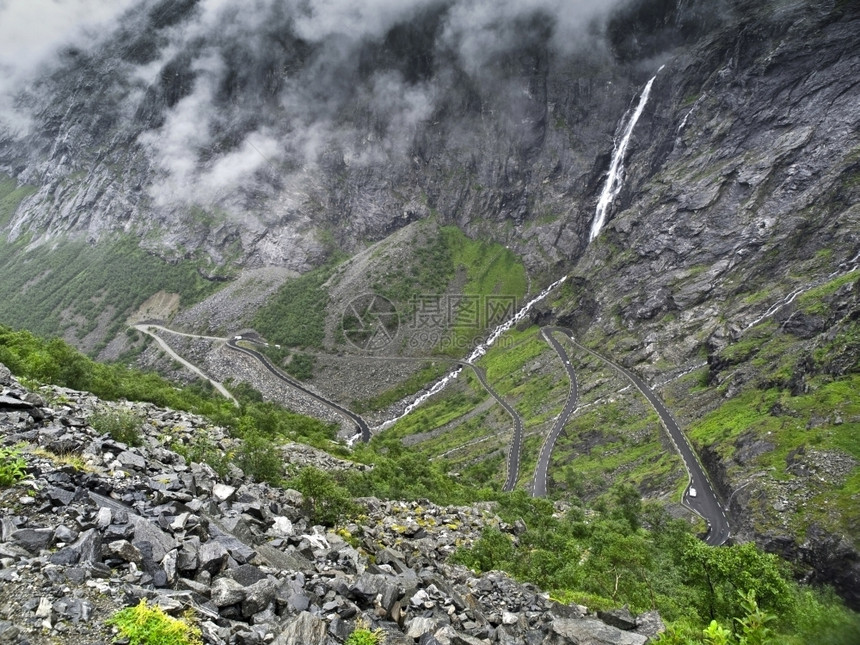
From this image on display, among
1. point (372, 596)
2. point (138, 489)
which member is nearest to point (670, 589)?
point (372, 596)

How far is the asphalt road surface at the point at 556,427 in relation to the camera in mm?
86688

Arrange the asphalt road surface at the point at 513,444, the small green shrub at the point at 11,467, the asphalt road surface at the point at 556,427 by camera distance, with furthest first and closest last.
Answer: the asphalt road surface at the point at 513,444 < the asphalt road surface at the point at 556,427 < the small green shrub at the point at 11,467

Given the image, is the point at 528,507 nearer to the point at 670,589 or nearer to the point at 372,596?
the point at 670,589

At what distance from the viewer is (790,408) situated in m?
72.9

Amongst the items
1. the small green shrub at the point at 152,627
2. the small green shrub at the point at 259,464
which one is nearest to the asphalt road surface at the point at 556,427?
the small green shrub at the point at 259,464

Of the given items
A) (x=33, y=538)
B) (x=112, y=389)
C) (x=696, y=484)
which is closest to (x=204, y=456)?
(x=33, y=538)

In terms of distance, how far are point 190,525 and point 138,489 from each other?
2979mm

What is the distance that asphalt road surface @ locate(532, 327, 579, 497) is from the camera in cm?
8669

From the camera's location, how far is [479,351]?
169500 mm

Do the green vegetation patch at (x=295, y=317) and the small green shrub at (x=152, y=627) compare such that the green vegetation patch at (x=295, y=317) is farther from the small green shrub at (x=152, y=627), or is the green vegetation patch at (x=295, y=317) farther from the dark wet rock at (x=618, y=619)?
the small green shrub at (x=152, y=627)

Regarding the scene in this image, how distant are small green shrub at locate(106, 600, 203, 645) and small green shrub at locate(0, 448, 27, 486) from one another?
614 cm

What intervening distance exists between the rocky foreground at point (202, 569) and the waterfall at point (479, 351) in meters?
117

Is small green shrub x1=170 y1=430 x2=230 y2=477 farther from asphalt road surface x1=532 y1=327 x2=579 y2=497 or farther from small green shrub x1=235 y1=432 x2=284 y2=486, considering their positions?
asphalt road surface x1=532 y1=327 x2=579 y2=497

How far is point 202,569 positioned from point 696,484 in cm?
7804
